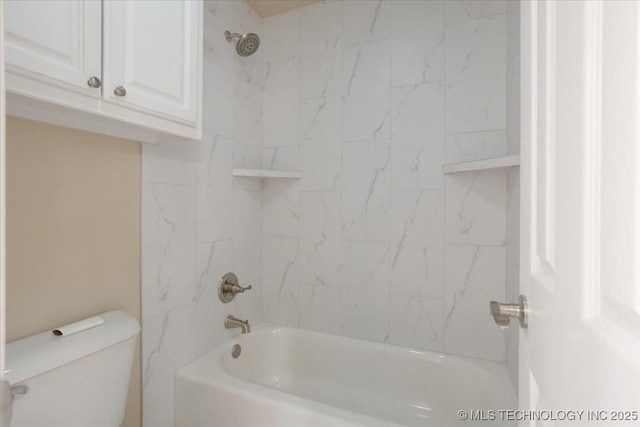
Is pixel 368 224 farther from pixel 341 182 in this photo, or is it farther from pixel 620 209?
pixel 620 209

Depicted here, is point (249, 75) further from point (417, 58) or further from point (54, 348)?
point (54, 348)

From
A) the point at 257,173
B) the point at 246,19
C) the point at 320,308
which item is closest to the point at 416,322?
the point at 320,308

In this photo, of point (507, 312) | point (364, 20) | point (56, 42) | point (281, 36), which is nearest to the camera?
point (507, 312)

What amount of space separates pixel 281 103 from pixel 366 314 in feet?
4.62

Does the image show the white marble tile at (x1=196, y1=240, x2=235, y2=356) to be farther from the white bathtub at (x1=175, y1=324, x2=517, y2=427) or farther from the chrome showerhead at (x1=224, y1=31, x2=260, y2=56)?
the chrome showerhead at (x1=224, y1=31, x2=260, y2=56)

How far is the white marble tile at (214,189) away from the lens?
1624 millimetres

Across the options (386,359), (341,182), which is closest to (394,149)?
(341,182)

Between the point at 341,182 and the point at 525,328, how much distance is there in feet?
4.44

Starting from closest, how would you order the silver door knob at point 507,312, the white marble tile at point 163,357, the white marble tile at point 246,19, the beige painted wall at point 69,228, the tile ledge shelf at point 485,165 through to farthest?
the silver door knob at point 507,312
the beige painted wall at point 69,228
the tile ledge shelf at point 485,165
the white marble tile at point 163,357
the white marble tile at point 246,19

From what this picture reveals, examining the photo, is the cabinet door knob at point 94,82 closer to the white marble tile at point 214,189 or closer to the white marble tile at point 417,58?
the white marble tile at point 214,189

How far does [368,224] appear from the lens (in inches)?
72.3

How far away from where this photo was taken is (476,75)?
5.22ft

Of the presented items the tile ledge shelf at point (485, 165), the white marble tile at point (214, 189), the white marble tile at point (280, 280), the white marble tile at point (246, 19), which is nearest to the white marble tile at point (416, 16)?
the tile ledge shelf at point (485, 165)

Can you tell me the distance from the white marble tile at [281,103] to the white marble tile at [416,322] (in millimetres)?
1156
